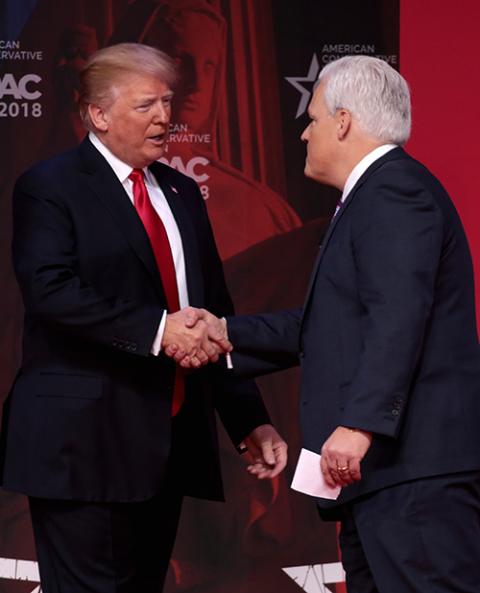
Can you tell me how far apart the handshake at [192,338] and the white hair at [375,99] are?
0.64 meters

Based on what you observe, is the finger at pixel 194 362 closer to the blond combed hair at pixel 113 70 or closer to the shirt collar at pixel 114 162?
the shirt collar at pixel 114 162

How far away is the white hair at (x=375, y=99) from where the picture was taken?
2.76 m

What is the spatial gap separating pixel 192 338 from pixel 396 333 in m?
0.66

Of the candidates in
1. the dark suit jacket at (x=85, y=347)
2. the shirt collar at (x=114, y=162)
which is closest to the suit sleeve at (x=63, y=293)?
the dark suit jacket at (x=85, y=347)

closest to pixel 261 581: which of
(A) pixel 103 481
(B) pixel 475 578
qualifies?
(A) pixel 103 481

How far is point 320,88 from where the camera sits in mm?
2881

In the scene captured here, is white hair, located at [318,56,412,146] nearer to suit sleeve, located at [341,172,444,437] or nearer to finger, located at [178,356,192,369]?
suit sleeve, located at [341,172,444,437]

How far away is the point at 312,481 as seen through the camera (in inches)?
106

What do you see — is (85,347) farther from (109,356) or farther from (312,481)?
(312,481)

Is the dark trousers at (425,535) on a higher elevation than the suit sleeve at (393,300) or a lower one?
lower

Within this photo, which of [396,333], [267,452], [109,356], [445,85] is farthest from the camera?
[445,85]

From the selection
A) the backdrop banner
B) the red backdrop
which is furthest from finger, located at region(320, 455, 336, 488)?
the red backdrop

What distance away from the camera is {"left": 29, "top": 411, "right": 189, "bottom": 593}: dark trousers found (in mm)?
3023

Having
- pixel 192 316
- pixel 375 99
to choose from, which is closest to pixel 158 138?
pixel 192 316
